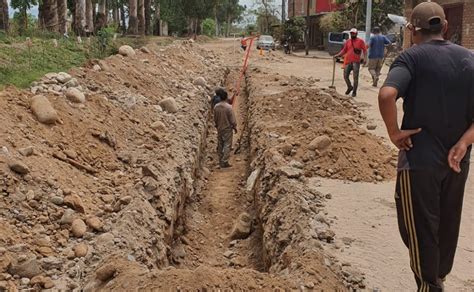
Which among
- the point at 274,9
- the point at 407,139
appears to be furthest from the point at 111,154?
the point at 274,9

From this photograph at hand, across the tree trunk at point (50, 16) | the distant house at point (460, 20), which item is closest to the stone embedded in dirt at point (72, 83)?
the tree trunk at point (50, 16)

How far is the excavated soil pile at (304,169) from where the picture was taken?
4.63 m

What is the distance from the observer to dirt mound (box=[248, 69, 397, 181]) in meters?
7.09

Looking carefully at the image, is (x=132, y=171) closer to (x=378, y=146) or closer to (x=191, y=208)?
(x=191, y=208)

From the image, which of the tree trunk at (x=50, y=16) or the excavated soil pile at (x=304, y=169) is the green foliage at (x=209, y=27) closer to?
the tree trunk at (x=50, y=16)

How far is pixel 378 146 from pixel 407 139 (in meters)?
4.70

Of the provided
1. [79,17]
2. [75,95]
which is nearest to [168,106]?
[75,95]

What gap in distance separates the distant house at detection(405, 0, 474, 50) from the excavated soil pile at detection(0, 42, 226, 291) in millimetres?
14753

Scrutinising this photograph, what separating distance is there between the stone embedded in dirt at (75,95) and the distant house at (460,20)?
Answer: 15672mm

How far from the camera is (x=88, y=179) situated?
5941 mm

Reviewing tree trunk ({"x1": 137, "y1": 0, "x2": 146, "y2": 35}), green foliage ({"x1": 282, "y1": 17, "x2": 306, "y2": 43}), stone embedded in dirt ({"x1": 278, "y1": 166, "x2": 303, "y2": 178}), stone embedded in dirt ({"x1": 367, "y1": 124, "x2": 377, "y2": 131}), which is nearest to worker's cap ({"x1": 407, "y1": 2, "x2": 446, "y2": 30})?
stone embedded in dirt ({"x1": 278, "y1": 166, "x2": 303, "y2": 178})

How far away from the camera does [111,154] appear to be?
685cm

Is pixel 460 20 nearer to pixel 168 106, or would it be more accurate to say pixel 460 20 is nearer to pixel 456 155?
pixel 168 106

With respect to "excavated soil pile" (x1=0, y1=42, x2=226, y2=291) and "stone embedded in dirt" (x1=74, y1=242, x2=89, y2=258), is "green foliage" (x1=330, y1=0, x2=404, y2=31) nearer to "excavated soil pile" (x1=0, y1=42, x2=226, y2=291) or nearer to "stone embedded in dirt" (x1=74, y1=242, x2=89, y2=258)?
"excavated soil pile" (x1=0, y1=42, x2=226, y2=291)
